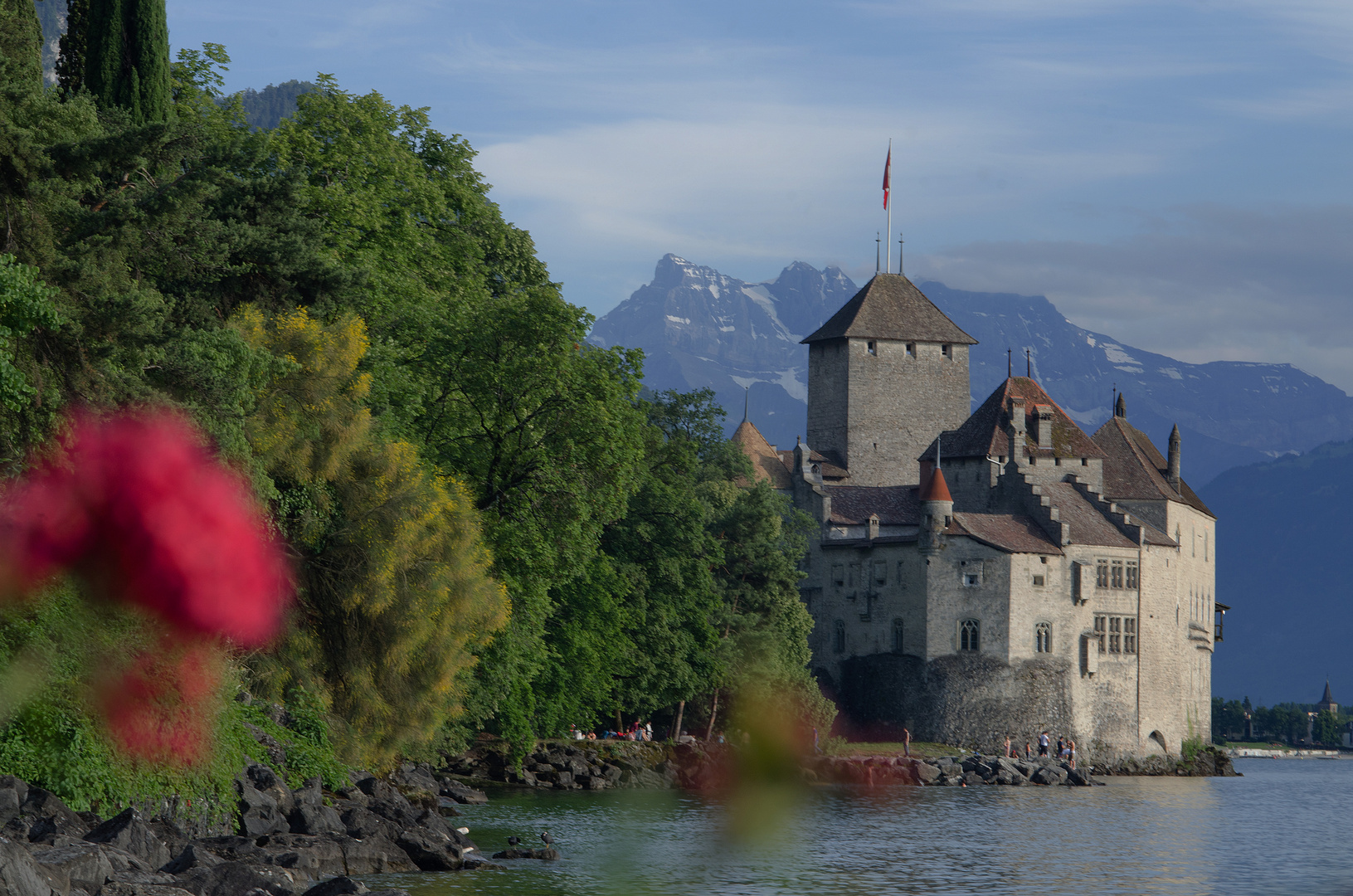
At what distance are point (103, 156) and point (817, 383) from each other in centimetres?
6710

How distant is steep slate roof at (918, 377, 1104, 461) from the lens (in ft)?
248

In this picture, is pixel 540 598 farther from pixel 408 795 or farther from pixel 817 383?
pixel 817 383

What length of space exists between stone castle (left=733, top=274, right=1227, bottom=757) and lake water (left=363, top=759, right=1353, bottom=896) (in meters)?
13.1

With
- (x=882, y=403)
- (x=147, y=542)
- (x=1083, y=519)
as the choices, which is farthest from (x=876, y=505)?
(x=147, y=542)

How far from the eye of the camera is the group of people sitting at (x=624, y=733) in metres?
53.1

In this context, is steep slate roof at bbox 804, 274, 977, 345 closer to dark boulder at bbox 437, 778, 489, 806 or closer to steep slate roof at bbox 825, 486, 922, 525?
steep slate roof at bbox 825, 486, 922, 525

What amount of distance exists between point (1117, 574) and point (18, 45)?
57434 mm

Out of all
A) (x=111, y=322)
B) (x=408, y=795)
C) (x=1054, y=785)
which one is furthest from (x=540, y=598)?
(x=1054, y=785)

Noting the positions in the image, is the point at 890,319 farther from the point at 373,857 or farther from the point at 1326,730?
the point at 1326,730

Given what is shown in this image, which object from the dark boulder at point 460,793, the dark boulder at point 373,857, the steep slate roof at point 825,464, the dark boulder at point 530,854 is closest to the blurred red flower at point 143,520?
the dark boulder at point 373,857

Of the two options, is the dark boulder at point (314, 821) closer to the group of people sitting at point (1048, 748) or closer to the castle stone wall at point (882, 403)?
the group of people sitting at point (1048, 748)

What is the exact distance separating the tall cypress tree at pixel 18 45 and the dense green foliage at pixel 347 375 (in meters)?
0.86

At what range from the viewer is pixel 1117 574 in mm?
72000

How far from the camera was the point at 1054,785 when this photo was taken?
62875mm
